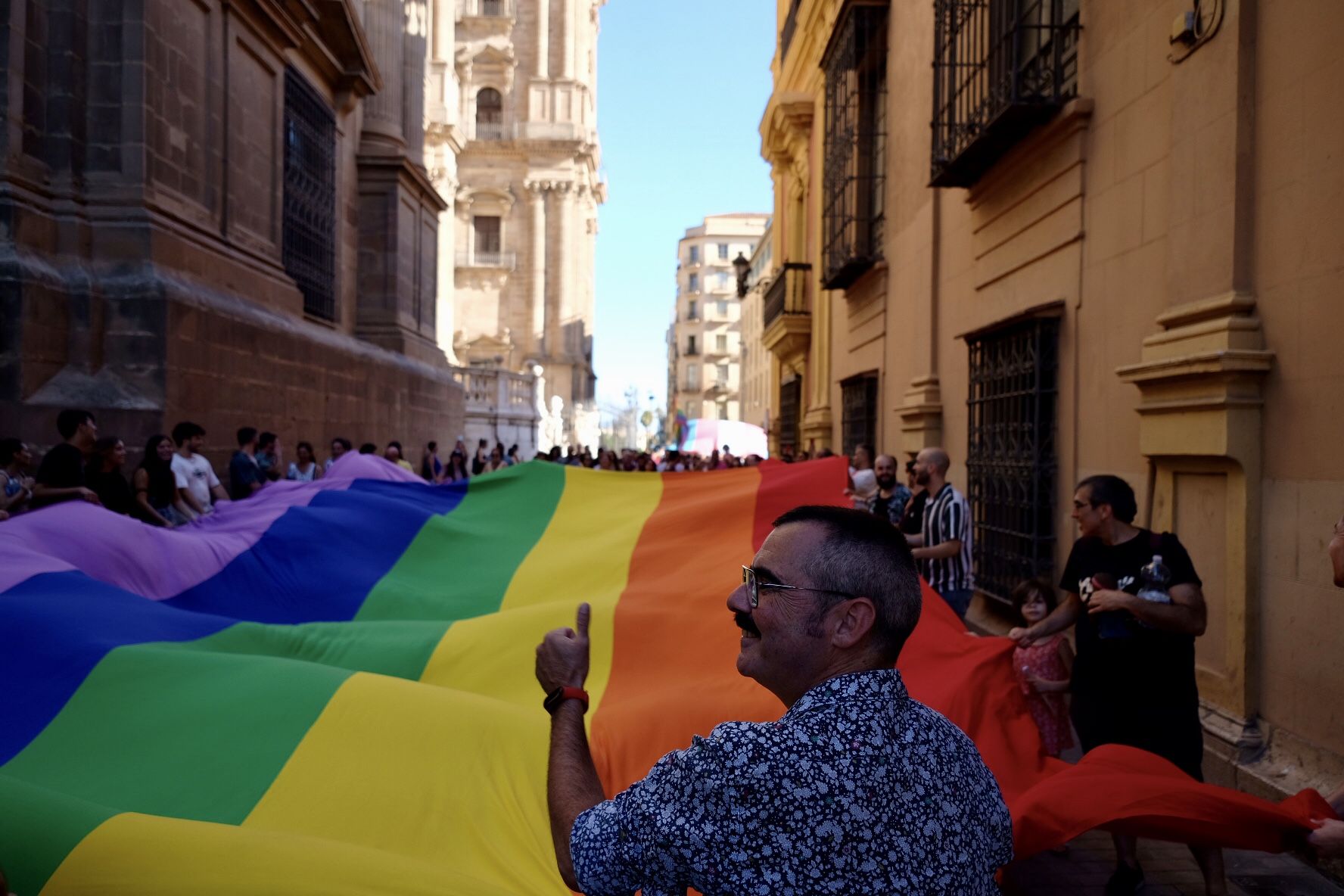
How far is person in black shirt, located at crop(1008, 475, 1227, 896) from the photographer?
12.7 feet

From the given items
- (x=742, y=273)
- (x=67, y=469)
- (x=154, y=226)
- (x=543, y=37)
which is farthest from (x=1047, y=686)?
(x=543, y=37)

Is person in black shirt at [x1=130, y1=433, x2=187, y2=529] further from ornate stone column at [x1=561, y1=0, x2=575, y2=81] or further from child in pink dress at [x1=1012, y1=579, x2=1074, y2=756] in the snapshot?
ornate stone column at [x1=561, y1=0, x2=575, y2=81]

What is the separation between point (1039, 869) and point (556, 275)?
48.7 meters

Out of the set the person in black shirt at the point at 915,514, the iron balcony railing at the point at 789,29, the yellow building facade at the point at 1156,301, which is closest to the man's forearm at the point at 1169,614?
the yellow building facade at the point at 1156,301

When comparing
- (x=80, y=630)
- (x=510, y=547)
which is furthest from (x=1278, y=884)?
(x=80, y=630)

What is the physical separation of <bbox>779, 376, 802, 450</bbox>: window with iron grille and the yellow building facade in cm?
867

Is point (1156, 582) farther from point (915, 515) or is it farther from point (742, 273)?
point (742, 273)

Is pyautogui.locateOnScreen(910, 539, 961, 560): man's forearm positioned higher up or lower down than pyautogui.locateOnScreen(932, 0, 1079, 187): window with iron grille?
lower down

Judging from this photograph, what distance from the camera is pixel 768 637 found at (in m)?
1.74

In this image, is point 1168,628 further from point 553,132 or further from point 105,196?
point 553,132

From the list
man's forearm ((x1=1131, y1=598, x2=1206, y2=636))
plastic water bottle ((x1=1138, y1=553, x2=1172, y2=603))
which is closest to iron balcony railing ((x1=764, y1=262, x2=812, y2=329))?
plastic water bottle ((x1=1138, y1=553, x2=1172, y2=603))

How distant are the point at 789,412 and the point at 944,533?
15.9 meters

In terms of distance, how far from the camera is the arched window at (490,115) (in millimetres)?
51812

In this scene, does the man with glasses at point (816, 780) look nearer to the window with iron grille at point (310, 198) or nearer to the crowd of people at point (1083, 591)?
the crowd of people at point (1083, 591)
